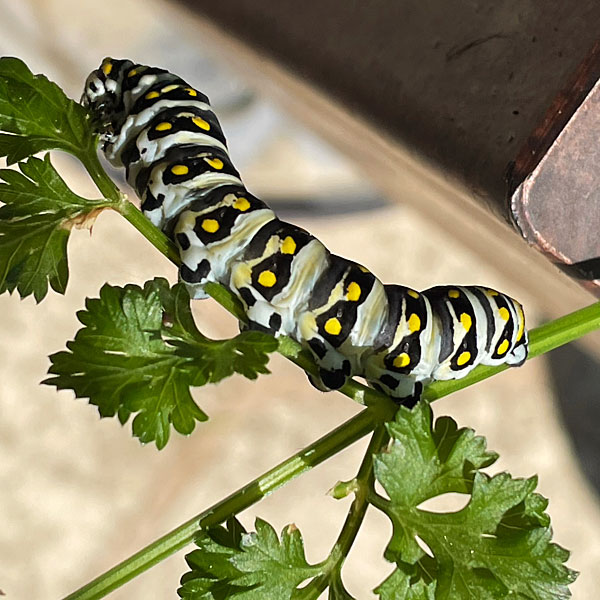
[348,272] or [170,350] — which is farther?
[348,272]

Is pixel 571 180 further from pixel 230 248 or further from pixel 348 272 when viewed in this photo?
pixel 230 248

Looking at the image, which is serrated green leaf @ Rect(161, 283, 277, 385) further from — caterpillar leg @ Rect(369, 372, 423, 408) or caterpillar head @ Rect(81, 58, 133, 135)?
caterpillar head @ Rect(81, 58, 133, 135)

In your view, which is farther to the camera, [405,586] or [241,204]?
[241,204]

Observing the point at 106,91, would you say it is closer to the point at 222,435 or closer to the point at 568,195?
the point at 568,195

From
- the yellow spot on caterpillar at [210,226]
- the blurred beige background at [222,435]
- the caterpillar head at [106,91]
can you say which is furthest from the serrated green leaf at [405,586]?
the blurred beige background at [222,435]

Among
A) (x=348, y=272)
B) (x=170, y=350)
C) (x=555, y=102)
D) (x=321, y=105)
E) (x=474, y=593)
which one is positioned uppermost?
(x=321, y=105)

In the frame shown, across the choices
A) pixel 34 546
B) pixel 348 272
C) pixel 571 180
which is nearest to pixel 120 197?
pixel 348 272

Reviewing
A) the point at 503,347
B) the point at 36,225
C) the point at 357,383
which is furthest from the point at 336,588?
the point at 36,225
